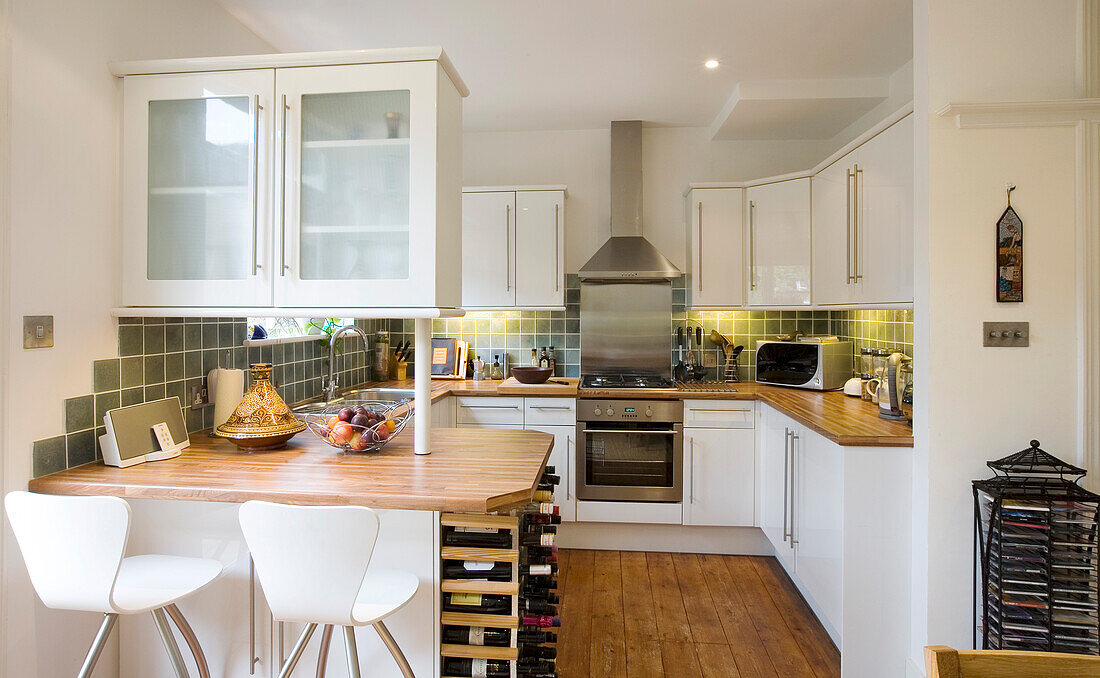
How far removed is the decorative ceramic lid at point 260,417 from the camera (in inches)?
→ 80.6

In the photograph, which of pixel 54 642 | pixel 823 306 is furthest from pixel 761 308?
pixel 54 642

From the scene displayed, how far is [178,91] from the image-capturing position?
1998 millimetres

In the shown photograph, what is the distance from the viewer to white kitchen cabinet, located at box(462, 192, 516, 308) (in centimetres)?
393

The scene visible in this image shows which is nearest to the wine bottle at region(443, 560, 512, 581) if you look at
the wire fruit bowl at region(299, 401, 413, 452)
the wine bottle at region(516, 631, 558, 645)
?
the wine bottle at region(516, 631, 558, 645)

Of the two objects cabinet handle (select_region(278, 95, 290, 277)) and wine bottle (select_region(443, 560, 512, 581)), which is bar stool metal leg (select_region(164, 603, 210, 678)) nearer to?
wine bottle (select_region(443, 560, 512, 581))

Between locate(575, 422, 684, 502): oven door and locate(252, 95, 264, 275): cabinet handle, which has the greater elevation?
locate(252, 95, 264, 275): cabinet handle

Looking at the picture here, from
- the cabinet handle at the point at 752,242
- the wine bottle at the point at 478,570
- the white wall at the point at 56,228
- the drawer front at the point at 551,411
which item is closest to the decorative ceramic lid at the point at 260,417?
the white wall at the point at 56,228

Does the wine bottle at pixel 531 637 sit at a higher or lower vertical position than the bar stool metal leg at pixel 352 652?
lower

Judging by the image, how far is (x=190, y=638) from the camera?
5.44 feet

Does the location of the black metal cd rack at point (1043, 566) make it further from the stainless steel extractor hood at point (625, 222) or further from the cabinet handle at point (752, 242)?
the stainless steel extractor hood at point (625, 222)

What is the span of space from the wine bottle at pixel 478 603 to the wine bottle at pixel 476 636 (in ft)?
0.18

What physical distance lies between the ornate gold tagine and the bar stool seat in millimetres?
429

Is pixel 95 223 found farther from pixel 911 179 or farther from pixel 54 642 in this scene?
pixel 911 179

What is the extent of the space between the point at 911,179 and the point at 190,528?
111 inches
